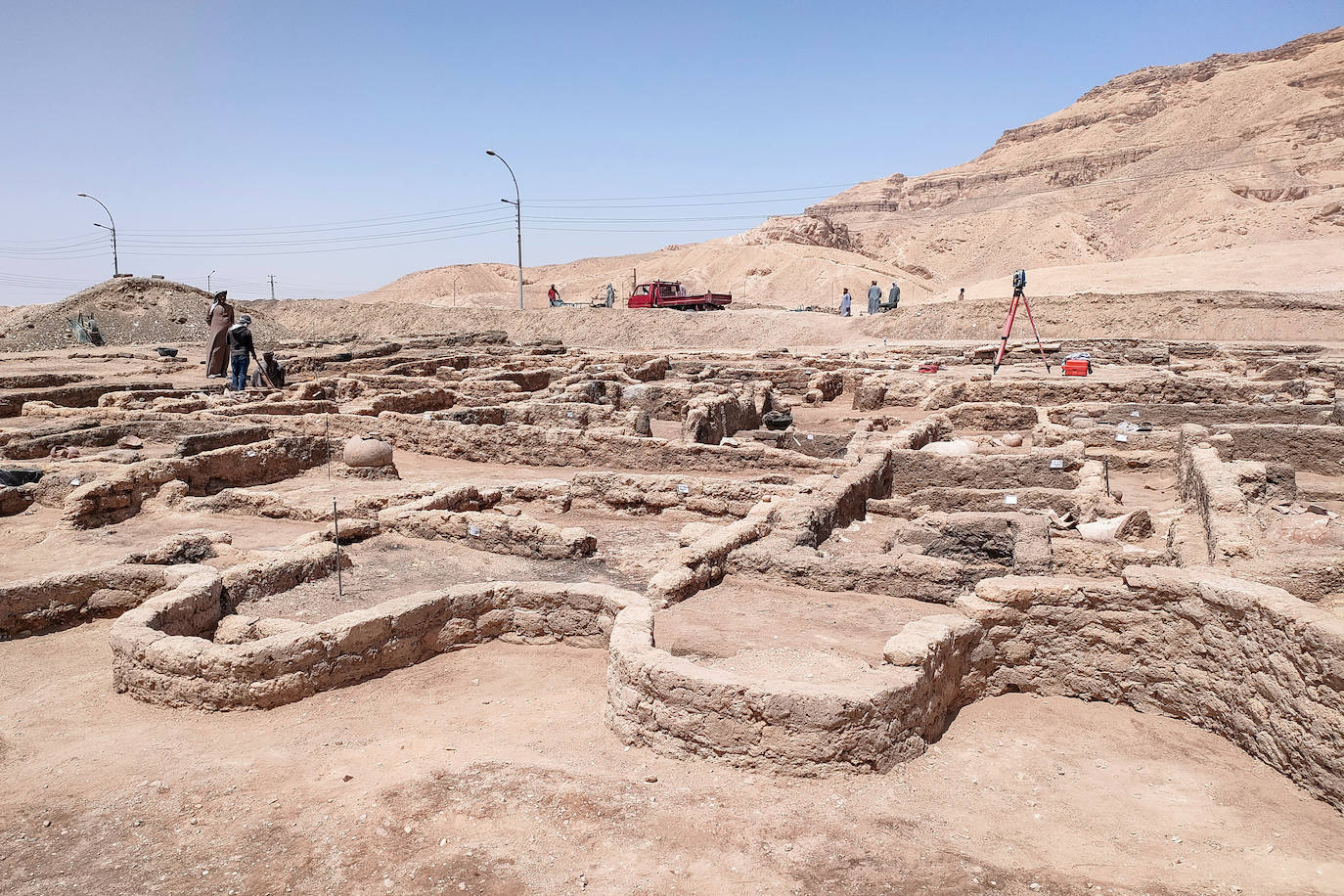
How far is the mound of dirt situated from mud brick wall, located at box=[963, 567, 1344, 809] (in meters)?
35.6

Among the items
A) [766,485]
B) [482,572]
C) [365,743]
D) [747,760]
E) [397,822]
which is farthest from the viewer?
[766,485]

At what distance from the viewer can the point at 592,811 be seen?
13.5ft

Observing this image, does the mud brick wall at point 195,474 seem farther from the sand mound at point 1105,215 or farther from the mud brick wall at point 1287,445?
the sand mound at point 1105,215

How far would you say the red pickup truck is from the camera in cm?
3912

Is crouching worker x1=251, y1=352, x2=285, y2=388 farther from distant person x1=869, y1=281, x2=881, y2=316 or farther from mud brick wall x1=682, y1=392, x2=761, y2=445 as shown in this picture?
distant person x1=869, y1=281, x2=881, y2=316

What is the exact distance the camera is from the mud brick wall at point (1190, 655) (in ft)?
13.8

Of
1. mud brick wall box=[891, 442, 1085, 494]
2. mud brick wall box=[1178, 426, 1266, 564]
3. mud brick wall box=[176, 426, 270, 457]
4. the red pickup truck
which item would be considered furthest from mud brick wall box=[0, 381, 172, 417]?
the red pickup truck

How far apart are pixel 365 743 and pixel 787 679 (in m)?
2.48

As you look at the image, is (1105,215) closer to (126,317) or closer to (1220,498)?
(126,317)

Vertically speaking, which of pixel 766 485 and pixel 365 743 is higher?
pixel 766 485

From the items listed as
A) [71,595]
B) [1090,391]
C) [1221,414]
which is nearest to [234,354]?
[71,595]

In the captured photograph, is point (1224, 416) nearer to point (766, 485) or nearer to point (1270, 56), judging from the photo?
point (766, 485)

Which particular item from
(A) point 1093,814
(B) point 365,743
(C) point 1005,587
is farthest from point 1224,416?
(B) point 365,743

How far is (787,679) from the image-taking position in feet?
15.3
